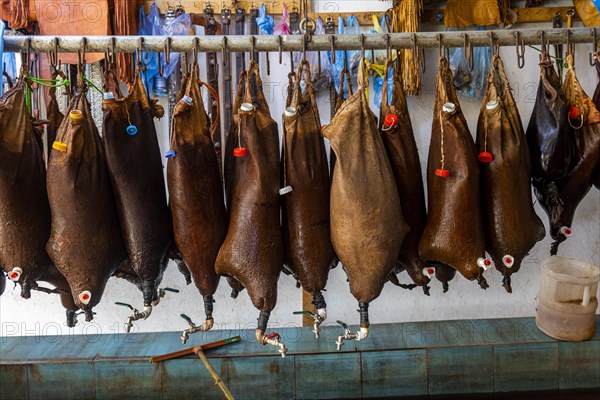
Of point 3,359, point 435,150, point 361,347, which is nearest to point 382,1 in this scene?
point 435,150

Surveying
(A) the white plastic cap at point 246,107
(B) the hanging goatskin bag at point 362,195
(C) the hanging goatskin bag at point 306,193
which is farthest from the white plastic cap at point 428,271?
(A) the white plastic cap at point 246,107

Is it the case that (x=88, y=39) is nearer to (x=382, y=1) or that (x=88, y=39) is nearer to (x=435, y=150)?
(x=435, y=150)

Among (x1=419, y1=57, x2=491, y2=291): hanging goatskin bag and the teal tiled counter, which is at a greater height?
(x1=419, y1=57, x2=491, y2=291): hanging goatskin bag

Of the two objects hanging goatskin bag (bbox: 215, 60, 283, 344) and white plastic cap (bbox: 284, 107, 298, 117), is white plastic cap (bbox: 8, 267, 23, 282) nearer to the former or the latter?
hanging goatskin bag (bbox: 215, 60, 283, 344)

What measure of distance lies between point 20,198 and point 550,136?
1.91 meters

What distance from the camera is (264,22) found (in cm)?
293

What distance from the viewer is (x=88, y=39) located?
1.75 meters

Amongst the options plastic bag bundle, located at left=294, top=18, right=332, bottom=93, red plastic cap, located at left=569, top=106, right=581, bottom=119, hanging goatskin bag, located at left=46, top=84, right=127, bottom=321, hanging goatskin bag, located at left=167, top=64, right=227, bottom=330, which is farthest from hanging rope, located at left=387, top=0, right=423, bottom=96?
hanging goatskin bag, located at left=46, top=84, right=127, bottom=321

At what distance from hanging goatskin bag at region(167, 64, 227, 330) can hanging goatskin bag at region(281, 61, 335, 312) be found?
261 millimetres

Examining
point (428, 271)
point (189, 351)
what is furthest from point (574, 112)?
point (189, 351)

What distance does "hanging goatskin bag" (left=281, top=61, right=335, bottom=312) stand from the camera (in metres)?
1.69

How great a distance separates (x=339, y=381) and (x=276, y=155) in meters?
1.51

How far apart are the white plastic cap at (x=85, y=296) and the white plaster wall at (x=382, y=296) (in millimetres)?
1510

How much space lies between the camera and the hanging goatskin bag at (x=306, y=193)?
1.69 meters
